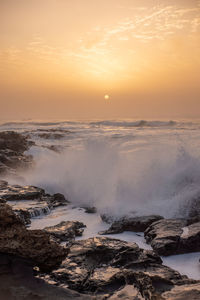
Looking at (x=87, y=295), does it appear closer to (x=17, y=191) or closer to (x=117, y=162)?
(x=17, y=191)

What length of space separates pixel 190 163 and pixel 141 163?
1.29 metres

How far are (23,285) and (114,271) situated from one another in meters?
0.96

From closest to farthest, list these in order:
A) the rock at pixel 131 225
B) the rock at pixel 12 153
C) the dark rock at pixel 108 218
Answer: the rock at pixel 131 225, the dark rock at pixel 108 218, the rock at pixel 12 153

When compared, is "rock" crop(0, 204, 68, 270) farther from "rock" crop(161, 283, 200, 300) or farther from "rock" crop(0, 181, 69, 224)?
"rock" crop(0, 181, 69, 224)

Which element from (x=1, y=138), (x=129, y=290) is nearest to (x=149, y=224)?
(x=129, y=290)

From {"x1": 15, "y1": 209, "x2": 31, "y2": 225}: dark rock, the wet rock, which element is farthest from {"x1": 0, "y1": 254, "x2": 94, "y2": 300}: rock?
the wet rock

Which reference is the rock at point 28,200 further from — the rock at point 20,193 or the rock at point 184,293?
the rock at point 184,293

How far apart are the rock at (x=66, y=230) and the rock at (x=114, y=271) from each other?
2.01ft

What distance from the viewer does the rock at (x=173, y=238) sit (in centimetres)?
378

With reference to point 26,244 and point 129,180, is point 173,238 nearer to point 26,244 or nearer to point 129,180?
point 26,244

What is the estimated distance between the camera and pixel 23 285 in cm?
240

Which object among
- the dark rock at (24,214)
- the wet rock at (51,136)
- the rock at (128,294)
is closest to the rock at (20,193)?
the dark rock at (24,214)

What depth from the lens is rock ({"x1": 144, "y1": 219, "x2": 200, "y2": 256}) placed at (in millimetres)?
3783

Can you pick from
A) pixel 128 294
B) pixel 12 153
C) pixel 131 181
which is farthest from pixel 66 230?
pixel 12 153
